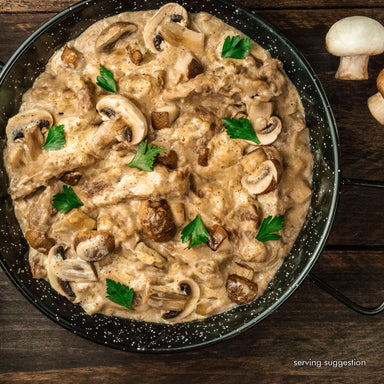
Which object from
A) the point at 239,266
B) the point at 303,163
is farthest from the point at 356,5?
the point at 239,266

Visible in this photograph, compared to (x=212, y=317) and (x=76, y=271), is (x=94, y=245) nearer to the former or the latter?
(x=76, y=271)

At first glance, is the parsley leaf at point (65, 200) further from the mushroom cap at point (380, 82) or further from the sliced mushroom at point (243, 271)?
the mushroom cap at point (380, 82)

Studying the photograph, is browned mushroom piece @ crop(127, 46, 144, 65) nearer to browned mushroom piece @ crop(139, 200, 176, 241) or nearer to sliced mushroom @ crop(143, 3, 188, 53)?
sliced mushroom @ crop(143, 3, 188, 53)

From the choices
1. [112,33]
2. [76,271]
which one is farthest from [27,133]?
[76,271]

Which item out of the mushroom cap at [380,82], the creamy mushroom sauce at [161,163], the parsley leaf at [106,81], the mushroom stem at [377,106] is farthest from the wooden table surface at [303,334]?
the parsley leaf at [106,81]

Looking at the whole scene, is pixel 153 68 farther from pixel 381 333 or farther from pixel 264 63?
pixel 381 333
